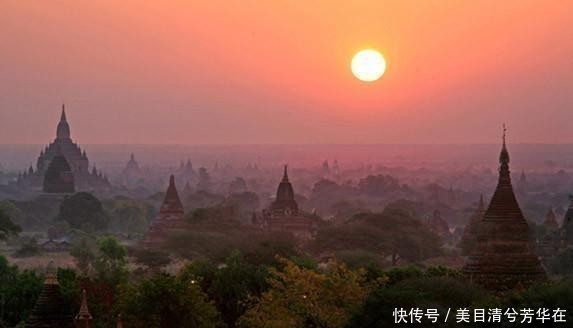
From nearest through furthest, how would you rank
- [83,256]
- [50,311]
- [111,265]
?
[50,311] < [111,265] < [83,256]

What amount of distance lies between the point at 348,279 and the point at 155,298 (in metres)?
5.54

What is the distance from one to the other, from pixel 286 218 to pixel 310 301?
156ft

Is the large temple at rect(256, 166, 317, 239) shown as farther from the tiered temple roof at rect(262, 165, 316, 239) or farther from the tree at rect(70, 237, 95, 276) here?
the tree at rect(70, 237, 95, 276)

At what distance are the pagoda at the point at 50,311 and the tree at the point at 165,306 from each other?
4196mm

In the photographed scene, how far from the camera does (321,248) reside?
70.5 metres

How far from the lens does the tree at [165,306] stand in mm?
32500

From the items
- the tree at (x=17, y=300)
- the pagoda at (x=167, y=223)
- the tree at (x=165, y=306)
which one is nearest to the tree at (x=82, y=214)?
the pagoda at (x=167, y=223)

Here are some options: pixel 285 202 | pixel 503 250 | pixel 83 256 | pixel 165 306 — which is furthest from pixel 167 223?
pixel 165 306

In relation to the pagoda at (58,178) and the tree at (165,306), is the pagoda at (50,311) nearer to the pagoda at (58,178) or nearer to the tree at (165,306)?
the tree at (165,306)

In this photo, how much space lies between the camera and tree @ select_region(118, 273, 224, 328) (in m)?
32.5

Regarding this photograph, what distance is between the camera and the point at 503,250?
3847 cm

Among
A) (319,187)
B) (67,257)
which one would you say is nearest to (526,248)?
(67,257)

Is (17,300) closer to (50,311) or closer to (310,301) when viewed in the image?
(310,301)

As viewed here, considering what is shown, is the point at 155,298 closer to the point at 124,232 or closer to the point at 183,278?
the point at 183,278
